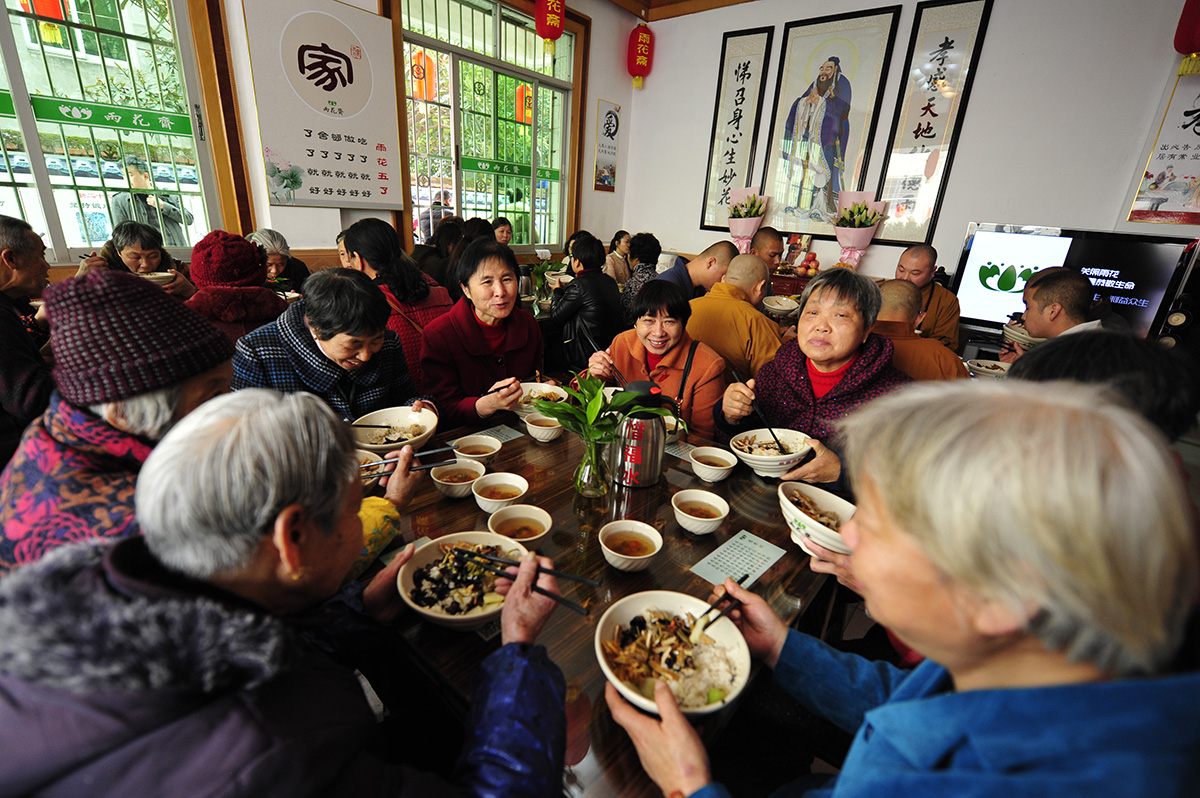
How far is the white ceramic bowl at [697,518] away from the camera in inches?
54.3

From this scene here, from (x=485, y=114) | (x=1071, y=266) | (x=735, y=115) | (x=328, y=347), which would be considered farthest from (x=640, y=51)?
(x=328, y=347)

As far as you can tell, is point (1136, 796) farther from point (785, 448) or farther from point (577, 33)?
point (577, 33)

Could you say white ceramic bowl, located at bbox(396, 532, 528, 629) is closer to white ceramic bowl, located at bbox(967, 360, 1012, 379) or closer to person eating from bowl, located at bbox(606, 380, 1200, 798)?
person eating from bowl, located at bbox(606, 380, 1200, 798)

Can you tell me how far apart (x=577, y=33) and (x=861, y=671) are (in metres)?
8.05

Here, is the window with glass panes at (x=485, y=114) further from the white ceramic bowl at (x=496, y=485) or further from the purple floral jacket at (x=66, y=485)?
the purple floral jacket at (x=66, y=485)

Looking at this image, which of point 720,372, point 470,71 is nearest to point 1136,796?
point 720,372

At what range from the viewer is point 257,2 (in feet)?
13.6

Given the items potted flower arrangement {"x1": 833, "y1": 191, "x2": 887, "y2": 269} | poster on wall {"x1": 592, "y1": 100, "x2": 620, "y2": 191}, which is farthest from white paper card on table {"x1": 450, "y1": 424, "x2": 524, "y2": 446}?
poster on wall {"x1": 592, "y1": 100, "x2": 620, "y2": 191}

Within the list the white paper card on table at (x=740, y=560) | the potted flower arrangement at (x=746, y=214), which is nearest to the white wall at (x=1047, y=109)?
the potted flower arrangement at (x=746, y=214)

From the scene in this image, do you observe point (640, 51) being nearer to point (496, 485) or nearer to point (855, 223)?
point (855, 223)

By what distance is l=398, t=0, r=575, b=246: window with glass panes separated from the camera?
5.68m

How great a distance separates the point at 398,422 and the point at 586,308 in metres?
2.28

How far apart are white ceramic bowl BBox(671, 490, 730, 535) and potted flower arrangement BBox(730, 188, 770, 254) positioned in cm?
604

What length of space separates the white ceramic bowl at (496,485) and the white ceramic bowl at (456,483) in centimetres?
3
